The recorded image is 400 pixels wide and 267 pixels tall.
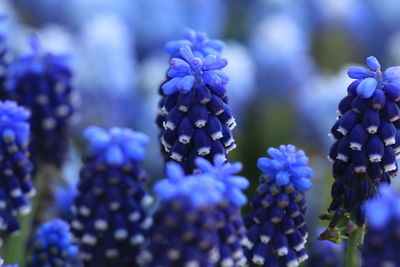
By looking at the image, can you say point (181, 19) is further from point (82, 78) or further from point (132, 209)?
point (132, 209)

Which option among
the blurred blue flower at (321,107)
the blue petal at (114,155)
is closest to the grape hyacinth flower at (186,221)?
the blue petal at (114,155)

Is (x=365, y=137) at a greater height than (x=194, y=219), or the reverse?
(x=365, y=137)

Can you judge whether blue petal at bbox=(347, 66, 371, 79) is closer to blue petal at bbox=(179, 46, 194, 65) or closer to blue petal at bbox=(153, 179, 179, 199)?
blue petal at bbox=(179, 46, 194, 65)

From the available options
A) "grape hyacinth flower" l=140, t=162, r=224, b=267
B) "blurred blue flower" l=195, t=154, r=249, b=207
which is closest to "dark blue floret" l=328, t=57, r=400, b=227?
"blurred blue flower" l=195, t=154, r=249, b=207

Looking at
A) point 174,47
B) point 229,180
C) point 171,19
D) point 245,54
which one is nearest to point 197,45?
point 174,47

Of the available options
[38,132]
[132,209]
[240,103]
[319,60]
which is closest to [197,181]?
[132,209]

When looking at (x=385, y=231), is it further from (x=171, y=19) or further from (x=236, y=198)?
(x=171, y=19)

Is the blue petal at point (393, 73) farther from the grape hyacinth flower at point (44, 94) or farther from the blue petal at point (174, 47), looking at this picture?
the grape hyacinth flower at point (44, 94)
